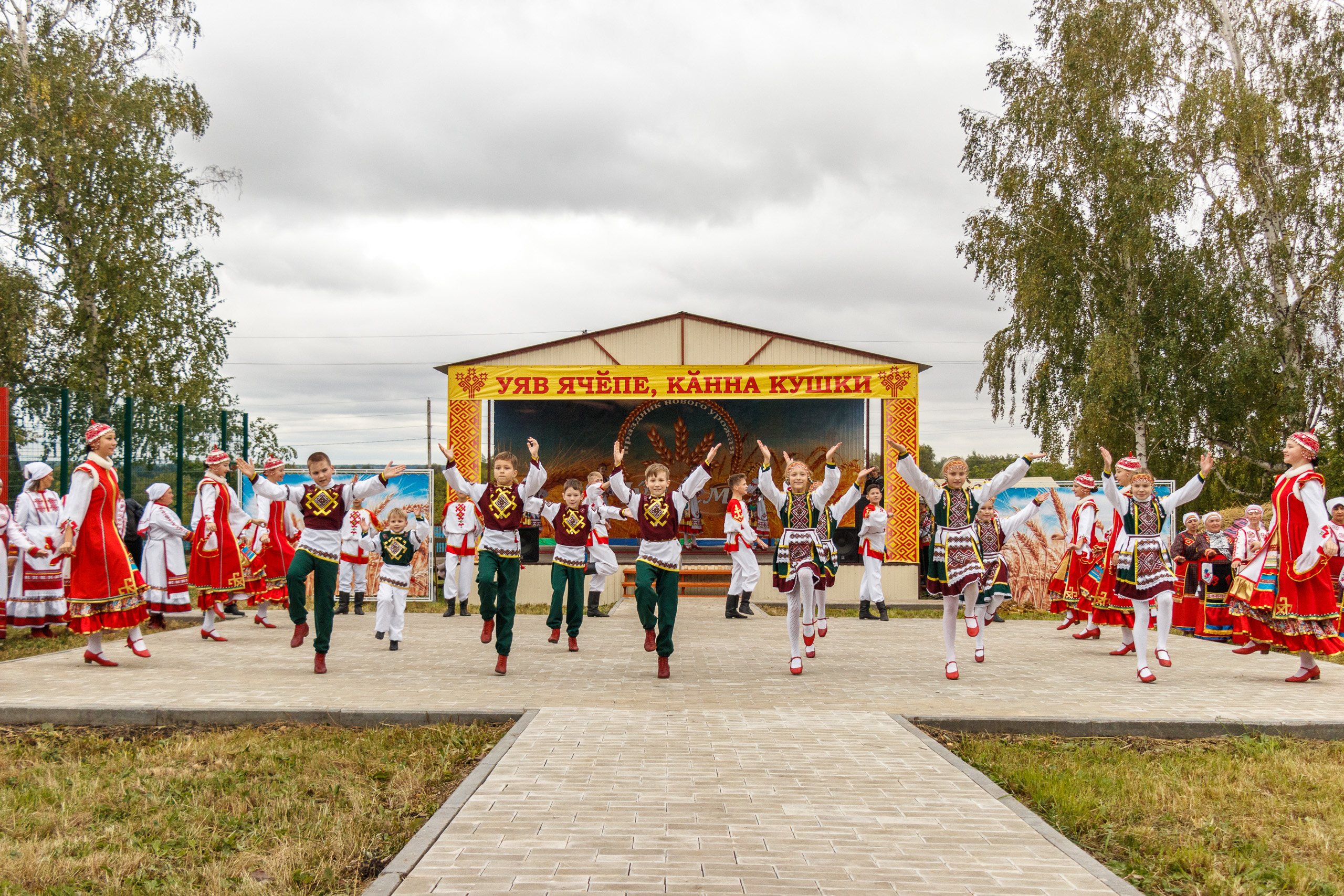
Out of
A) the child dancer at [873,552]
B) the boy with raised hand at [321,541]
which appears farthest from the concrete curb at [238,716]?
the child dancer at [873,552]

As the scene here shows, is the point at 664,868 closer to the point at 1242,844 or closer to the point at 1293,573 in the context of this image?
the point at 1242,844

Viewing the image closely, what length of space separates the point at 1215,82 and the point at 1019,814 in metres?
23.3

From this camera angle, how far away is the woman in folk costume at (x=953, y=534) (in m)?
8.72

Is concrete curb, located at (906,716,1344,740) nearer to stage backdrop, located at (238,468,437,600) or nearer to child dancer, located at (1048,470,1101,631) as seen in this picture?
child dancer, located at (1048,470,1101,631)

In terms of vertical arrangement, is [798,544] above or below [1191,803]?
above

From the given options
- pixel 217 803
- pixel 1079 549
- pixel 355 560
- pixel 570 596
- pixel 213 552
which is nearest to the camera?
pixel 217 803

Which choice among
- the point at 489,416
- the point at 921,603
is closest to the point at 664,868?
the point at 921,603

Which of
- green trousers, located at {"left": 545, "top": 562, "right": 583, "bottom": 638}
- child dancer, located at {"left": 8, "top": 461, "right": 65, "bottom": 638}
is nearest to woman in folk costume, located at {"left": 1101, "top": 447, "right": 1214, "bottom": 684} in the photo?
green trousers, located at {"left": 545, "top": 562, "right": 583, "bottom": 638}

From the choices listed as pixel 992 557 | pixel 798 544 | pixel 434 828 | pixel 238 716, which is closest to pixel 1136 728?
pixel 798 544

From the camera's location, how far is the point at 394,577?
34.3 ft

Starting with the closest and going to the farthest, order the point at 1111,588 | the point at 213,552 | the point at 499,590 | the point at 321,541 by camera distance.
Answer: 1. the point at 321,541
2. the point at 499,590
3. the point at 1111,588
4. the point at 213,552

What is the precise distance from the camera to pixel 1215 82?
74.3 ft

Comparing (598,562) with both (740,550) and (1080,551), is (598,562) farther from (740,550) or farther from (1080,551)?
(1080,551)

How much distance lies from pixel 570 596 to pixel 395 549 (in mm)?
1884
